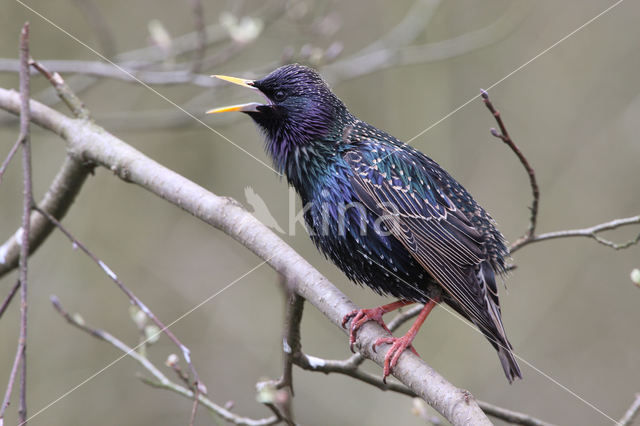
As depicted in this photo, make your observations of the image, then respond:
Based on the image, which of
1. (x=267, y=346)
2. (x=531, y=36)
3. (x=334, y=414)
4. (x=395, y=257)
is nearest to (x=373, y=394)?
(x=334, y=414)

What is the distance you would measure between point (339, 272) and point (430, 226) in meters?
3.31

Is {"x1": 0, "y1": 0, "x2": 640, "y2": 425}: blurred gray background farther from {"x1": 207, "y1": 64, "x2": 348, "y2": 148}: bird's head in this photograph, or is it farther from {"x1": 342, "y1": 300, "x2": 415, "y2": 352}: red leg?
{"x1": 342, "y1": 300, "x2": 415, "y2": 352}: red leg

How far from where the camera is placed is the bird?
11.5 feet

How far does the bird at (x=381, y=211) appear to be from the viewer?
350 centimetres

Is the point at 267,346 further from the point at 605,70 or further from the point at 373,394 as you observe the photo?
the point at 605,70

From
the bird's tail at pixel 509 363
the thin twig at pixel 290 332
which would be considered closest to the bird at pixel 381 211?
the bird's tail at pixel 509 363

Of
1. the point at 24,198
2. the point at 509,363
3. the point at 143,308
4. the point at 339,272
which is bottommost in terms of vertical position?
the point at 509,363

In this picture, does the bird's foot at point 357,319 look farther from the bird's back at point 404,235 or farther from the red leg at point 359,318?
the bird's back at point 404,235

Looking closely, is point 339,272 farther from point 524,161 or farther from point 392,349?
point 524,161

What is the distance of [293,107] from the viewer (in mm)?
3848

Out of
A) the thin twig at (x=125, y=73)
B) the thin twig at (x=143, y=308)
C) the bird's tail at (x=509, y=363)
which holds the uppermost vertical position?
the thin twig at (x=125, y=73)

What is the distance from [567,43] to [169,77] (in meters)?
4.31

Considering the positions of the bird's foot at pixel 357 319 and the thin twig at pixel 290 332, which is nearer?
the thin twig at pixel 290 332

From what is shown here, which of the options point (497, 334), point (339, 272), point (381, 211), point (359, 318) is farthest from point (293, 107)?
point (339, 272)
